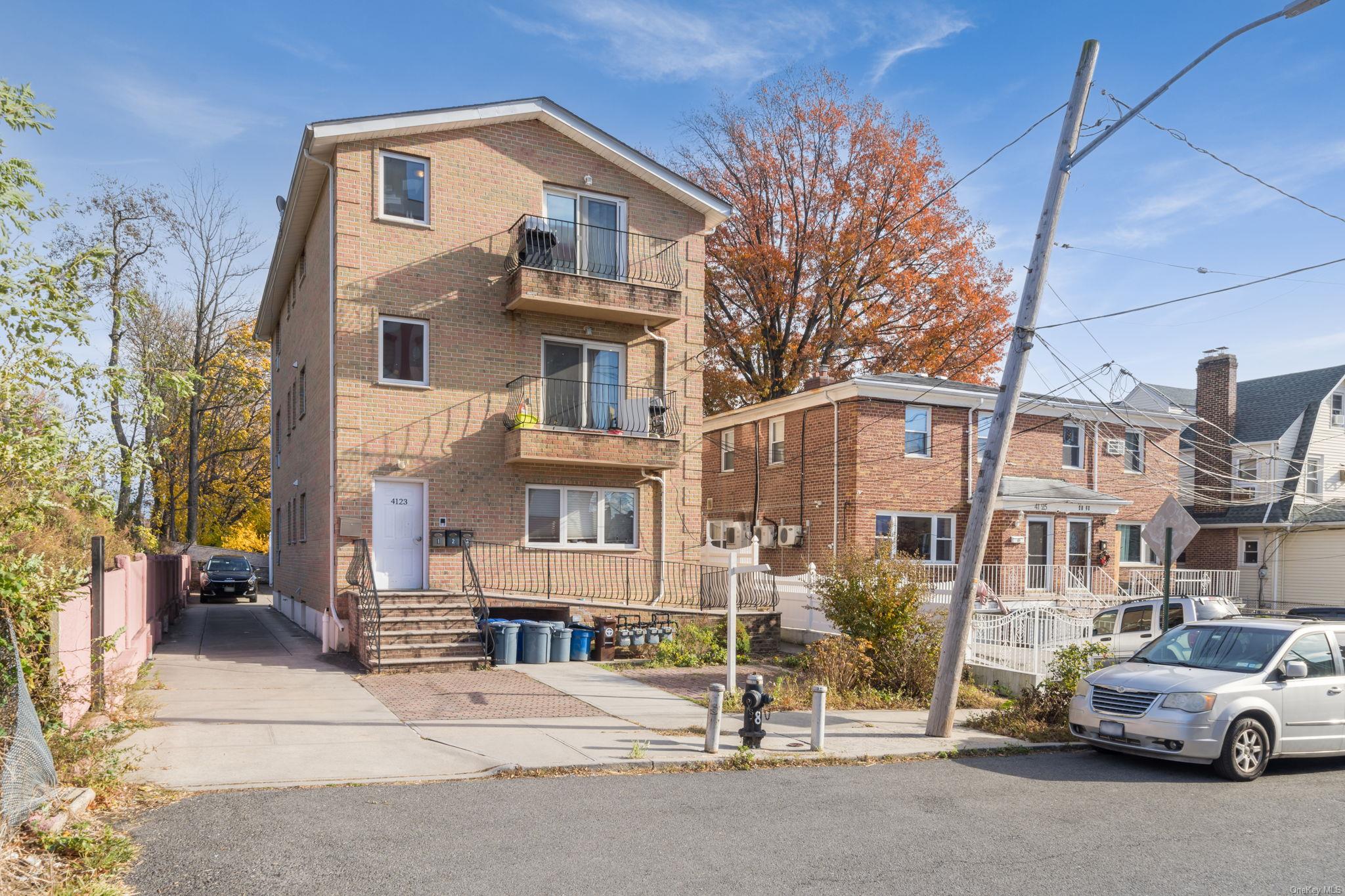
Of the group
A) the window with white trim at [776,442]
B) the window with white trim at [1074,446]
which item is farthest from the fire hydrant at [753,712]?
the window with white trim at [1074,446]

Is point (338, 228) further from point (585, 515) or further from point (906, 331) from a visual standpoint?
point (906, 331)

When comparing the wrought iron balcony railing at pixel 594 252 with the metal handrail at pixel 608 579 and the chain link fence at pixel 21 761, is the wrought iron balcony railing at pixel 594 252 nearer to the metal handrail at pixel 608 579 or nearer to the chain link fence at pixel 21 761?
the metal handrail at pixel 608 579

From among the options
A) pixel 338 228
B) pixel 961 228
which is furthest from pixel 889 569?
pixel 961 228

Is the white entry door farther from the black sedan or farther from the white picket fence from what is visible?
the black sedan

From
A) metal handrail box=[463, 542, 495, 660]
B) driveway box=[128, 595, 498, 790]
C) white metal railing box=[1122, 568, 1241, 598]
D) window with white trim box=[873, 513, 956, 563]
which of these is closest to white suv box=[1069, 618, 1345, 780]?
driveway box=[128, 595, 498, 790]

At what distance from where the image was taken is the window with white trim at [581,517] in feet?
62.7

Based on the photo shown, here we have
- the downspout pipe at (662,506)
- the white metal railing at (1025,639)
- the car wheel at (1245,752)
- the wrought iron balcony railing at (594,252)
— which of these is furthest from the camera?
the downspout pipe at (662,506)

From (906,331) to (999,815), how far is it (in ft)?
90.2

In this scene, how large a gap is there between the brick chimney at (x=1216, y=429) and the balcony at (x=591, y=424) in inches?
919

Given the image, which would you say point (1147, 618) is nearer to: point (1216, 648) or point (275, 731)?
point (1216, 648)

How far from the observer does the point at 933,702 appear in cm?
1172

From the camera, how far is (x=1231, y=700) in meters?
9.89

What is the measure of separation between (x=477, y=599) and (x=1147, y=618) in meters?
11.9

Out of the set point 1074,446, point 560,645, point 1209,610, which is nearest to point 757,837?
point 560,645
